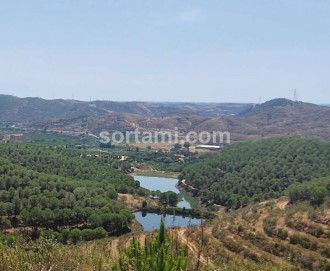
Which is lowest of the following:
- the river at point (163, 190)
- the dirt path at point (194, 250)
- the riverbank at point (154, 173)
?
the river at point (163, 190)

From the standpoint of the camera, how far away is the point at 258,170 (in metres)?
75.9

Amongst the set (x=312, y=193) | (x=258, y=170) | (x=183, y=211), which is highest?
(x=312, y=193)

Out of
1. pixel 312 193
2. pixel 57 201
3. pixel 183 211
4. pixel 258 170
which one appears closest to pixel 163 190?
pixel 183 211

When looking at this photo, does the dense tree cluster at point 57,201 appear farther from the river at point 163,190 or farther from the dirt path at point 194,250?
the dirt path at point 194,250

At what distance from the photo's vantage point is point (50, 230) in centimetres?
4478

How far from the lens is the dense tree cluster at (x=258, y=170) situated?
223 feet

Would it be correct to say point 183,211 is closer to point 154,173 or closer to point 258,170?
point 258,170

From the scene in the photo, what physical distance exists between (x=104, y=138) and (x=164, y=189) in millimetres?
76418

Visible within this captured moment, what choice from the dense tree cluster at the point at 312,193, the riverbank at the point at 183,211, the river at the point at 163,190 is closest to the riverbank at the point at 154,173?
the river at the point at 163,190

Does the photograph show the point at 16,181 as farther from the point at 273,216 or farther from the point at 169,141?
the point at 169,141

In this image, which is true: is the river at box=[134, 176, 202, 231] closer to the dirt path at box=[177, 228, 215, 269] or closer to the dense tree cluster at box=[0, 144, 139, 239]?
the dirt path at box=[177, 228, 215, 269]

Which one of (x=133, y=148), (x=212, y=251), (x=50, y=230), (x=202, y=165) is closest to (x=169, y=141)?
(x=133, y=148)

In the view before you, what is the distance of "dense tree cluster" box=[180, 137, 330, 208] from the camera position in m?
68.1

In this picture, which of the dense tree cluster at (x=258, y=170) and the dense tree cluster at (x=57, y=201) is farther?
the dense tree cluster at (x=258, y=170)
